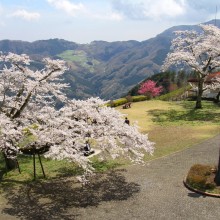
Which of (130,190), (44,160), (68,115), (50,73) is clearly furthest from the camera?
(44,160)

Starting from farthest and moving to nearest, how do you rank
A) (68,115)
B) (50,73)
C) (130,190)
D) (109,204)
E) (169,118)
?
(169,118) → (50,73) → (68,115) → (130,190) → (109,204)

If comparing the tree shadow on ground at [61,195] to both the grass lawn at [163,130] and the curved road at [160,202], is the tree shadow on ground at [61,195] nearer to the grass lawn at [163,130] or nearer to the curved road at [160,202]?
the curved road at [160,202]

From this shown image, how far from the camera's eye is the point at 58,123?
2469 cm

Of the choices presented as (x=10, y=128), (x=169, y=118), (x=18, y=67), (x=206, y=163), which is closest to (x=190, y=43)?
(x=169, y=118)

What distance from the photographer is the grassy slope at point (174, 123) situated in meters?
35.8

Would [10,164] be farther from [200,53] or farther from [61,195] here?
[200,53]

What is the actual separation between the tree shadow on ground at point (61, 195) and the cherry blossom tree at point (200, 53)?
2995 centimetres

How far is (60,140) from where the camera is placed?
23.9 metres

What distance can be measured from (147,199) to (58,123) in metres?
8.01

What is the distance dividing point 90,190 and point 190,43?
37389 millimetres

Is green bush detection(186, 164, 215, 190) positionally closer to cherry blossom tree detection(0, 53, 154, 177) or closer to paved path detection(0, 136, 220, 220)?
paved path detection(0, 136, 220, 220)

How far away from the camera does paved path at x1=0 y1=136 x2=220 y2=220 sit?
20047 mm

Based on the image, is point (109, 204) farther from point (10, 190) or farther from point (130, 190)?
point (10, 190)

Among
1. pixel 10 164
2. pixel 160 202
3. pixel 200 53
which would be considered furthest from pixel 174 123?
pixel 160 202
